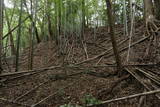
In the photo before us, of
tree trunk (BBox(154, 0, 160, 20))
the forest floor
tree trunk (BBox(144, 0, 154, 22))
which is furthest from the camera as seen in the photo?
tree trunk (BBox(154, 0, 160, 20))

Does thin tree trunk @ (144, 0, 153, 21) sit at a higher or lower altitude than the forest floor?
higher

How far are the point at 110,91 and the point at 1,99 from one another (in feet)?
6.30

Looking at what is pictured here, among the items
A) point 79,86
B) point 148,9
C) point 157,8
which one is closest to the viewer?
point 79,86

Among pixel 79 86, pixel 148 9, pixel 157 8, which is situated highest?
pixel 157 8

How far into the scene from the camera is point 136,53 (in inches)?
162

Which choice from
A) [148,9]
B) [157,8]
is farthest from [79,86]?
[157,8]

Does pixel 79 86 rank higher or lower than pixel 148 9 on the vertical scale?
lower

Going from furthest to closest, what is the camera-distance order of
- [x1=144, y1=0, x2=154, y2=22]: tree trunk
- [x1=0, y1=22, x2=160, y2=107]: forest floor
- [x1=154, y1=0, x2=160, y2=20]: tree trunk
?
[x1=154, y1=0, x2=160, y2=20]: tree trunk
[x1=144, y1=0, x2=154, y2=22]: tree trunk
[x1=0, y1=22, x2=160, y2=107]: forest floor

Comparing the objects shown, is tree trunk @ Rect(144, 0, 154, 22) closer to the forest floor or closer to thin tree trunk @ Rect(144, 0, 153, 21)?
thin tree trunk @ Rect(144, 0, 153, 21)

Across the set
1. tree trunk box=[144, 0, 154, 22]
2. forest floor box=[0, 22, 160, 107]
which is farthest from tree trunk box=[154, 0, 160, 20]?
forest floor box=[0, 22, 160, 107]

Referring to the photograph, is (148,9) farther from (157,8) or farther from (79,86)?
(79,86)

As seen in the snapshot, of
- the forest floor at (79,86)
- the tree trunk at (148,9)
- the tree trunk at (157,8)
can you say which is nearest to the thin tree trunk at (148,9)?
the tree trunk at (148,9)

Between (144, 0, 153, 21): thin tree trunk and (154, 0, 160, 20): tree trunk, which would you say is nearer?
A: (144, 0, 153, 21): thin tree trunk

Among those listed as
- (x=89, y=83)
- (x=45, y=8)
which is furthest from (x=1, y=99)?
(x=45, y=8)
